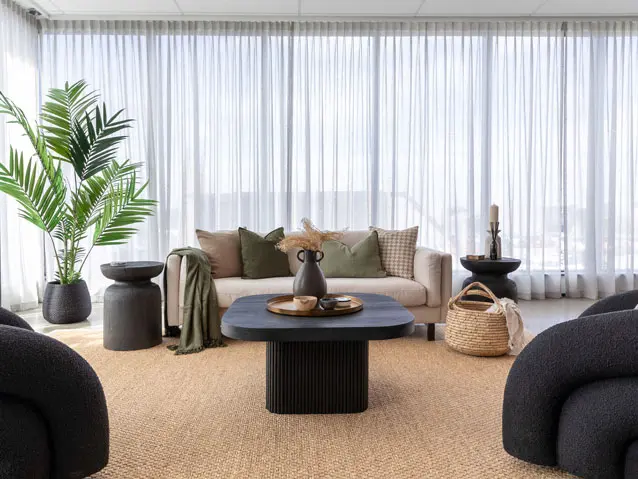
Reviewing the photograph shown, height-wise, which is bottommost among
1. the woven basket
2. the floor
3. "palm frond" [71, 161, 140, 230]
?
the floor

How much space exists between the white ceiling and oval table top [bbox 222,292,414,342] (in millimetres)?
3297

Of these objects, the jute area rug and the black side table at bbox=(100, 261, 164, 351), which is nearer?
the jute area rug

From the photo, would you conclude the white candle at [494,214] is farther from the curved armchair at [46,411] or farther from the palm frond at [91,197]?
the curved armchair at [46,411]

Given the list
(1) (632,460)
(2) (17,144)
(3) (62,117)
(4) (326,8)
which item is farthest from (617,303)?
(2) (17,144)

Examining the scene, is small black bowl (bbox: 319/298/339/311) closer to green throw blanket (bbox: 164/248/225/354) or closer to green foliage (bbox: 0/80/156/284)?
green throw blanket (bbox: 164/248/225/354)

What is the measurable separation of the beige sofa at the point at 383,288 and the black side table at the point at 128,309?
0.65 ft

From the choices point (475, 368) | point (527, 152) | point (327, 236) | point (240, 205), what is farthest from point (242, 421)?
point (527, 152)

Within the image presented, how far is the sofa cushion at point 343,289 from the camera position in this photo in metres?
3.74

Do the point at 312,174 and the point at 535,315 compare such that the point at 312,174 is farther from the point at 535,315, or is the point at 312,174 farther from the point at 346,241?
the point at 535,315

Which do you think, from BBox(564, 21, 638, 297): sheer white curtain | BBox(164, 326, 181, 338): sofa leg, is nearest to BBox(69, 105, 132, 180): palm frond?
BBox(164, 326, 181, 338): sofa leg

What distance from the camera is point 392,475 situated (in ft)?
6.23

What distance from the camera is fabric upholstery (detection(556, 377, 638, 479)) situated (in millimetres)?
1594

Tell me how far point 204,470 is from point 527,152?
4.51 m

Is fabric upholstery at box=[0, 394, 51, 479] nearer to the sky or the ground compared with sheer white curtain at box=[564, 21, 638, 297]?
nearer to the ground
